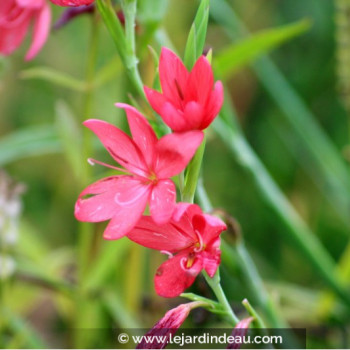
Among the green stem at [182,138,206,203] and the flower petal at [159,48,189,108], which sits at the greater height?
the flower petal at [159,48,189,108]

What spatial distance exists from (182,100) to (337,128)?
2.15 feet

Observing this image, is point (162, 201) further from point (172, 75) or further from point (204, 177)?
point (204, 177)

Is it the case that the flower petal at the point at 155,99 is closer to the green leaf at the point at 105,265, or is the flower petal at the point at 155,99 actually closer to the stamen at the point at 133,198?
the stamen at the point at 133,198

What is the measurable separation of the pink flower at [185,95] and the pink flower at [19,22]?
16 centimetres

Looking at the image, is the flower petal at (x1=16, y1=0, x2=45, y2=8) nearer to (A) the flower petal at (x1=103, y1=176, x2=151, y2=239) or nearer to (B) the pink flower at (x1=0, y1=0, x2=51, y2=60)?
(B) the pink flower at (x1=0, y1=0, x2=51, y2=60)

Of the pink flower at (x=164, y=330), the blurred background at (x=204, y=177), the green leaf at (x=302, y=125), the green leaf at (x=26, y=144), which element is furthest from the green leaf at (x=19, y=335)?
the green leaf at (x=302, y=125)

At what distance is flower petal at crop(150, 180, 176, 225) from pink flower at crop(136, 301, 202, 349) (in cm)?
6

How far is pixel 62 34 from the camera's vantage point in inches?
38.6

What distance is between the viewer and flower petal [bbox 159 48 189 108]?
265mm

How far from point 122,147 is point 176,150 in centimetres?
4

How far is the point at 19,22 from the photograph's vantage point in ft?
1.34

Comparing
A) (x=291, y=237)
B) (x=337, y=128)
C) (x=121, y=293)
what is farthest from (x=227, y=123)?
(x=337, y=128)

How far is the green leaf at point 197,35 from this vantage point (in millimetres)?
278

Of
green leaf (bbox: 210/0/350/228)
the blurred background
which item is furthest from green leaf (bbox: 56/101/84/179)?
green leaf (bbox: 210/0/350/228)
